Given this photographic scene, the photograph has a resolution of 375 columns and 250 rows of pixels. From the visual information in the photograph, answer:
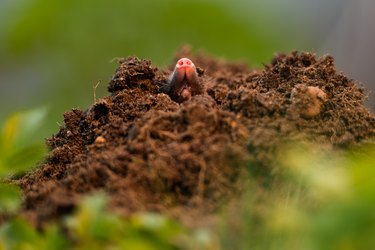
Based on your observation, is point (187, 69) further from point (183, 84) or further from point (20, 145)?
point (20, 145)

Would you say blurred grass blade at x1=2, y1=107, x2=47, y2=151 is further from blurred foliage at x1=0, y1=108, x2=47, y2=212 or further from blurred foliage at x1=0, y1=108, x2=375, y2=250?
blurred foliage at x1=0, y1=108, x2=375, y2=250

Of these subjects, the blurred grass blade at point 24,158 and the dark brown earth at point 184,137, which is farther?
the blurred grass blade at point 24,158

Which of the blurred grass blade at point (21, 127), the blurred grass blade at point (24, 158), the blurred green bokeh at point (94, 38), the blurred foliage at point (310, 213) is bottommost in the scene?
the blurred foliage at point (310, 213)

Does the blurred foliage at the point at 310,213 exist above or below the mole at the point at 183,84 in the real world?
below

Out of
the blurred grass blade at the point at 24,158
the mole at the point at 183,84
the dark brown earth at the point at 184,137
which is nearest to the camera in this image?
the dark brown earth at the point at 184,137

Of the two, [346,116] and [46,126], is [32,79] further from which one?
[346,116]

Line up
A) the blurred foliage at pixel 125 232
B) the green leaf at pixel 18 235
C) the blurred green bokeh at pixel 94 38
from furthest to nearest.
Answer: the blurred green bokeh at pixel 94 38, the green leaf at pixel 18 235, the blurred foliage at pixel 125 232

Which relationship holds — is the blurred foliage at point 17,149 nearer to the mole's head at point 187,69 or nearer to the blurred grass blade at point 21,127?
the blurred grass blade at point 21,127

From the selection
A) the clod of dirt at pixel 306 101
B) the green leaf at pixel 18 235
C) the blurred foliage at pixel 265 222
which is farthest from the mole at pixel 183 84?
the green leaf at pixel 18 235
